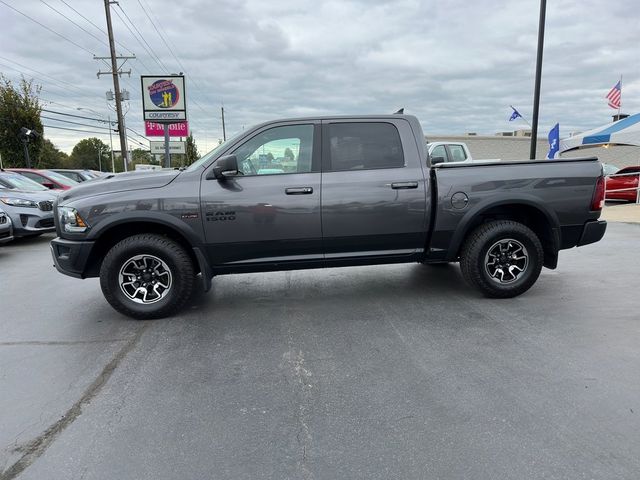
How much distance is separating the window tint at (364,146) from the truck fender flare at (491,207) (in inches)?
36.3

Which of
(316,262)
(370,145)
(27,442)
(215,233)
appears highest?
(370,145)

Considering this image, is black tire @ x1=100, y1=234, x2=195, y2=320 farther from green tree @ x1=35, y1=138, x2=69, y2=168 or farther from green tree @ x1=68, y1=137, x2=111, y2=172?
green tree @ x1=68, y1=137, x2=111, y2=172

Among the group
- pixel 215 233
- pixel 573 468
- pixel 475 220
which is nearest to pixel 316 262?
pixel 215 233

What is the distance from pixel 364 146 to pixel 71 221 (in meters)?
3.05

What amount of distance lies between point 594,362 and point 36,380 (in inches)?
167

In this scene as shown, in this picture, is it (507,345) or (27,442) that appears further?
(507,345)

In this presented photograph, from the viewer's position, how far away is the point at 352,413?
288cm

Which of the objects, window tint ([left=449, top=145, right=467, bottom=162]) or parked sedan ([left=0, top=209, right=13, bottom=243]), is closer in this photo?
parked sedan ([left=0, top=209, right=13, bottom=243])

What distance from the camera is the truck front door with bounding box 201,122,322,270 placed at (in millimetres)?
4523

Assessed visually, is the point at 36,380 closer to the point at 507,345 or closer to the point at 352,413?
the point at 352,413

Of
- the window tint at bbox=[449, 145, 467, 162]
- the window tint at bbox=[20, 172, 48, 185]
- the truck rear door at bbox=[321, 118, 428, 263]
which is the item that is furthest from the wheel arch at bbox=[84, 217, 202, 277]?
the window tint at bbox=[20, 172, 48, 185]

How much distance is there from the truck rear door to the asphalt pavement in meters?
0.74

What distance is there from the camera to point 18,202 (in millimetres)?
9406

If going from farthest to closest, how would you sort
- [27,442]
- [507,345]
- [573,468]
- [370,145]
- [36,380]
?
[370,145], [507,345], [36,380], [27,442], [573,468]
